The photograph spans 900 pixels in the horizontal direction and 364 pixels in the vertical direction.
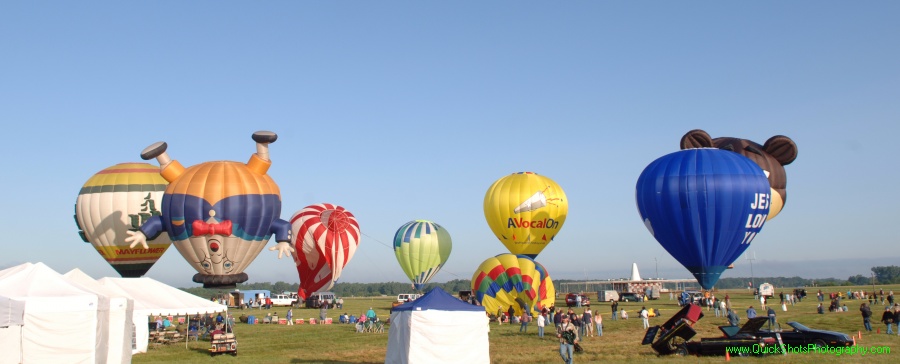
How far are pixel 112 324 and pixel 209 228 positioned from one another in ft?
33.8

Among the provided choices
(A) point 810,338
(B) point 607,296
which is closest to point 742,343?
(A) point 810,338

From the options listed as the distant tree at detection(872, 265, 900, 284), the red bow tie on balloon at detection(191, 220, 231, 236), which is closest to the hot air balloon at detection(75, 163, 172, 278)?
the red bow tie on balloon at detection(191, 220, 231, 236)

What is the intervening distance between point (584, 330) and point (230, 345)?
41.6ft

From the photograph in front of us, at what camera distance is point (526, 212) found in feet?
148

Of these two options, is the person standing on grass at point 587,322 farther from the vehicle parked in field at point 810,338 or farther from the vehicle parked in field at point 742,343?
the vehicle parked in field at point 810,338

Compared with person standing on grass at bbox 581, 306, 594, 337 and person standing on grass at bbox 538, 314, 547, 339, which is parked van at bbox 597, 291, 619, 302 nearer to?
person standing on grass at bbox 581, 306, 594, 337

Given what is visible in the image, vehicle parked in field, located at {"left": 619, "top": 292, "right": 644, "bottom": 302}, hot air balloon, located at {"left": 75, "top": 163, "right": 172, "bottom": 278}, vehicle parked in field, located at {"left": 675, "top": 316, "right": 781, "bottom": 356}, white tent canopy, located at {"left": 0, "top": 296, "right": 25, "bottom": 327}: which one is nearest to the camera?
white tent canopy, located at {"left": 0, "top": 296, "right": 25, "bottom": 327}

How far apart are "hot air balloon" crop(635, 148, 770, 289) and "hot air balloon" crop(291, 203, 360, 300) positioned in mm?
19939

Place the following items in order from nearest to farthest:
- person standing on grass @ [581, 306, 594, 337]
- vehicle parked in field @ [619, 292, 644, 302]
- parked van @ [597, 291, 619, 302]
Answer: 1. person standing on grass @ [581, 306, 594, 337]
2. vehicle parked in field @ [619, 292, 644, 302]
3. parked van @ [597, 291, 619, 302]

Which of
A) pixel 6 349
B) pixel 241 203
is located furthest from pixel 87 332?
pixel 241 203

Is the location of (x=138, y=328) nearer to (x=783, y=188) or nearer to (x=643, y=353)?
(x=643, y=353)

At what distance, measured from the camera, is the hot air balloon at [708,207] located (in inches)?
1334

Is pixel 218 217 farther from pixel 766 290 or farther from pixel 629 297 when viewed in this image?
pixel 766 290

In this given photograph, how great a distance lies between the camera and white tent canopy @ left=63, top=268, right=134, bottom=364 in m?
19.3
